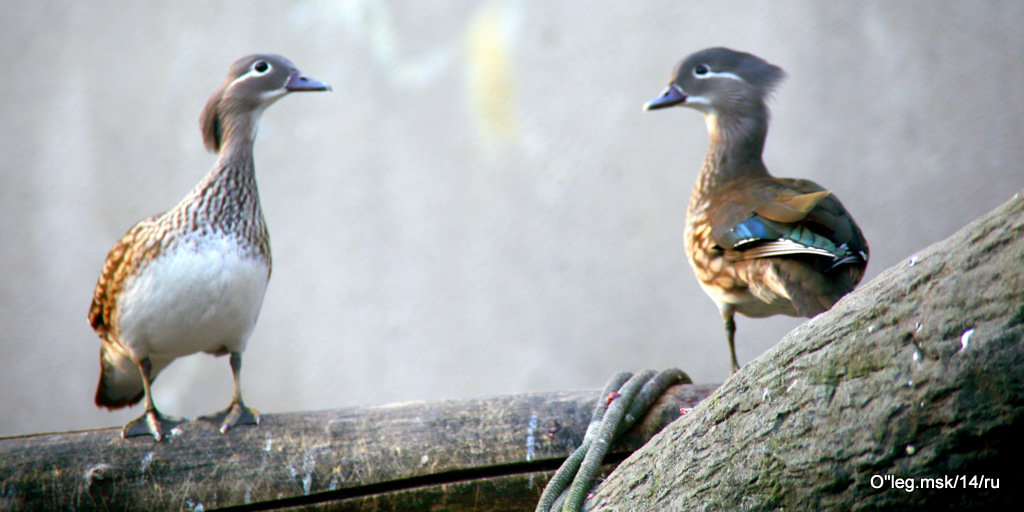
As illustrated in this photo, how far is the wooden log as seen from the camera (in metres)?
1.28

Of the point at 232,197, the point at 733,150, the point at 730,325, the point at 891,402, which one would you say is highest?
the point at 733,150

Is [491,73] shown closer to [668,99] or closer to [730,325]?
[668,99]

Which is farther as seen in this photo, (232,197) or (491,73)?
(491,73)

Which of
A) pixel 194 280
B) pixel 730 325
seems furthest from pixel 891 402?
pixel 194 280

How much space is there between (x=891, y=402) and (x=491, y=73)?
2.25 metres

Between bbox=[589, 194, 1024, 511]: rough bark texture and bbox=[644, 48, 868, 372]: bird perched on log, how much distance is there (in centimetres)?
61

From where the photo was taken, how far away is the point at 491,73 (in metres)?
2.75

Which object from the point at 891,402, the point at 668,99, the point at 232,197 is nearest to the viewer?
the point at 891,402

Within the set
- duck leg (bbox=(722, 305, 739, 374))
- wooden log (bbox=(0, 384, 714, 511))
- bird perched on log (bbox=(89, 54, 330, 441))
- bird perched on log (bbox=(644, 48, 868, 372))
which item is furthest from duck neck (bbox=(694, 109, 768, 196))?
bird perched on log (bbox=(89, 54, 330, 441))

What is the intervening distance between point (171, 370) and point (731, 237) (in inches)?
80.8

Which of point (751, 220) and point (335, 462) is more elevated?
point (751, 220)

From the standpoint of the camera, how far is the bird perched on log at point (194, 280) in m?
1.51

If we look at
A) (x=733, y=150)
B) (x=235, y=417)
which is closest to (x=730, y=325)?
(x=733, y=150)

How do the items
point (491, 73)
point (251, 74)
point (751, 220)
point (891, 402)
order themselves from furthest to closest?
point (491, 73)
point (251, 74)
point (751, 220)
point (891, 402)
